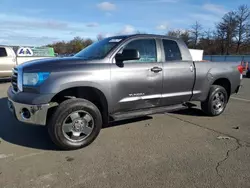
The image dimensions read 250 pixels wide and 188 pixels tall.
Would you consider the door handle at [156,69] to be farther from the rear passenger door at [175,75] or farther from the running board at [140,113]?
the running board at [140,113]

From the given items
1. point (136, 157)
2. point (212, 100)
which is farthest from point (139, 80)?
point (212, 100)

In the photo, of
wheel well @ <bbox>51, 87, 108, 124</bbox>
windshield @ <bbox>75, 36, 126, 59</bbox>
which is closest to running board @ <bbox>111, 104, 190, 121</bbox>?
wheel well @ <bbox>51, 87, 108, 124</bbox>

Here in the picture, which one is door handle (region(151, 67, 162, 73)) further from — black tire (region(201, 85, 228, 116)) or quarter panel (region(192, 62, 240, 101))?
black tire (region(201, 85, 228, 116))

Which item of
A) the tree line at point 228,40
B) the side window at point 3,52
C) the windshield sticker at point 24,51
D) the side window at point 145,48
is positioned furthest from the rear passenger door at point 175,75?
the tree line at point 228,40

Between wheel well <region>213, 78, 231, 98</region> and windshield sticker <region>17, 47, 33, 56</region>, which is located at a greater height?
windshield sticker <region>17, 47, 33, 56</region>

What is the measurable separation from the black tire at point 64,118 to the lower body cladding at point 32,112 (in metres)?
0.13

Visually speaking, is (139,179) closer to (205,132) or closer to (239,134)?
(205,132)

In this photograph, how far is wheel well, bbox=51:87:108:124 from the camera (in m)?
3.96

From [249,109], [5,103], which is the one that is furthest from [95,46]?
[249,109]

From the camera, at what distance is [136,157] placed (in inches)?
139

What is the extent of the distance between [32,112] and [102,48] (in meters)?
1.77

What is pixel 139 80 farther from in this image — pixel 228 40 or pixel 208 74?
pixel 228 40

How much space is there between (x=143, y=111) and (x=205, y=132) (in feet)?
4.30

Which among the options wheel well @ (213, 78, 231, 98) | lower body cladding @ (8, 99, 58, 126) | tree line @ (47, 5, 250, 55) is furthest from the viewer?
tree line @ (47, 5, 250, 55)
